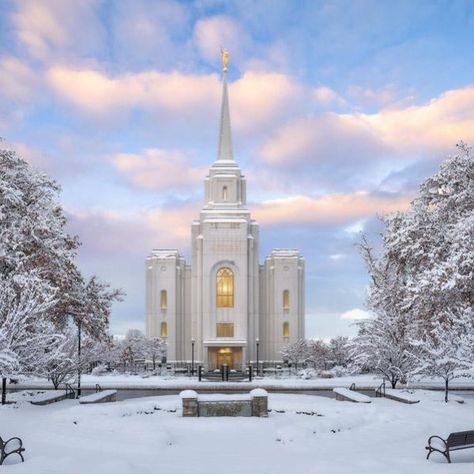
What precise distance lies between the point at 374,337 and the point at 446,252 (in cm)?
932

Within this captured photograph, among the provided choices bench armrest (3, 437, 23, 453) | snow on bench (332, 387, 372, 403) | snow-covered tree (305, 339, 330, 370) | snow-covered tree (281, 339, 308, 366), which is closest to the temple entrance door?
snow-covered tree (281, 339, 308, 366)

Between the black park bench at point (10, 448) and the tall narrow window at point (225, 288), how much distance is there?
4934 centimetres

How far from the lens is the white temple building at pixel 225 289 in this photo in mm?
63375

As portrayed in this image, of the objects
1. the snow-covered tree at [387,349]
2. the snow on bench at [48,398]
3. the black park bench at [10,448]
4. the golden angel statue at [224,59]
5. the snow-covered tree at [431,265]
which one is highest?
the golden angel statue at [224,59]

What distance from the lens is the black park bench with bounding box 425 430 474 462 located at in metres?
14.4

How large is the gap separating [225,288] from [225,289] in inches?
4.3

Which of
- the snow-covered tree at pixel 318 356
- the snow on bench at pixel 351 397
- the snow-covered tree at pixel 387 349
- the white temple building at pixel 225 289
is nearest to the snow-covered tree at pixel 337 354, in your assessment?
the snow-covered tree at pixel 318 356

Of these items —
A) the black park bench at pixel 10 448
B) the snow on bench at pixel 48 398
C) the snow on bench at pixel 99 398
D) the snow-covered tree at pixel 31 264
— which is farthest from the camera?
the snow on bench at pixel 48 398

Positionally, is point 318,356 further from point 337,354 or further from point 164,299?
point 164,299

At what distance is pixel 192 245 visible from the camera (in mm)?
66500

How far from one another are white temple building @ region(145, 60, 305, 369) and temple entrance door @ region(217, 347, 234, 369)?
0.09 metres

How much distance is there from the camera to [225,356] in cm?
6347

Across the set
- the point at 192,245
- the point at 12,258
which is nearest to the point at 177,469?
the point at 12,258

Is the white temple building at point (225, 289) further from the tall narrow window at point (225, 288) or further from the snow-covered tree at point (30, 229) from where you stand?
the snow-covered tree at point (30, 229)
